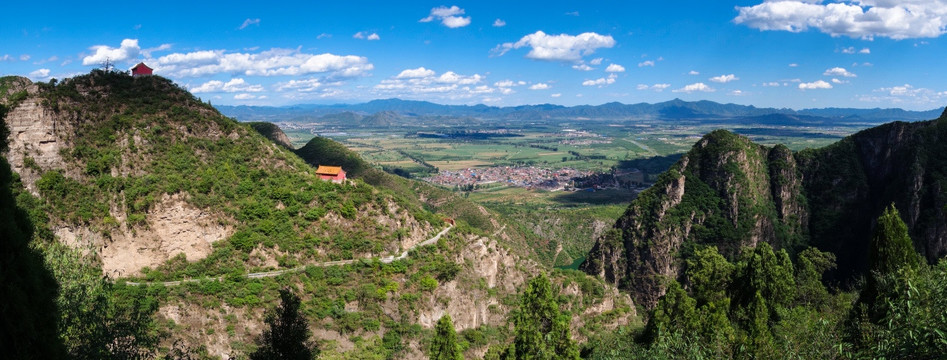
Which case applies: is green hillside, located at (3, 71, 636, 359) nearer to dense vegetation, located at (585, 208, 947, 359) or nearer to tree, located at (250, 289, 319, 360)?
dense vegetation, located at (585, 208, 947, 359)

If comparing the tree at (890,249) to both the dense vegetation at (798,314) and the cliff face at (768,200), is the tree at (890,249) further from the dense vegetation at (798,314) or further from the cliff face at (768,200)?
the cliff face at (768,200)

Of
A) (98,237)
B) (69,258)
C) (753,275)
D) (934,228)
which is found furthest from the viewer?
(934,228)

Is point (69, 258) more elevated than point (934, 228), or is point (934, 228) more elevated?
point (69, 258)

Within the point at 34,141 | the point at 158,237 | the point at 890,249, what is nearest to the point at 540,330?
the point at 890,249

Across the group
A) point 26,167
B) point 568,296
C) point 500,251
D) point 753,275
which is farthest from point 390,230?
point 753,275

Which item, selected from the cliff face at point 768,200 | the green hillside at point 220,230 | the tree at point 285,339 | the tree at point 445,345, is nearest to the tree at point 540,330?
the tree at point 445,345

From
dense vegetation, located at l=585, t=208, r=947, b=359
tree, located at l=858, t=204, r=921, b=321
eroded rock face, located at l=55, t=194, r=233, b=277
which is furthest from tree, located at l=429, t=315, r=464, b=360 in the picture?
tree, located at l=858, t=204, r=921, b=321

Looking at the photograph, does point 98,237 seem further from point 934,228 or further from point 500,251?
point 934,228
